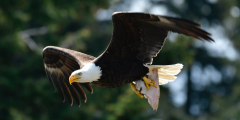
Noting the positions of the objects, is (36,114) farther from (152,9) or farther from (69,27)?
(152,9)

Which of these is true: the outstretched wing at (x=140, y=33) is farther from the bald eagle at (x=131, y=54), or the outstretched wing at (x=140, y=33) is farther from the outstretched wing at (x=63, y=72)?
the outstretched wing at (x=63, y=72)

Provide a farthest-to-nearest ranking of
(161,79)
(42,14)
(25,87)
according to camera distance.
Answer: (42,14), (25,87), (161,79)

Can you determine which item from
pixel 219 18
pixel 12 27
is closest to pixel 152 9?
pixel 219 18

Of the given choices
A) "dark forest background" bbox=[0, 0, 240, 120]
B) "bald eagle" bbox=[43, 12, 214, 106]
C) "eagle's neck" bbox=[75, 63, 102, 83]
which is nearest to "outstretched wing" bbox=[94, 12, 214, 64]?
"bald eagle" bbox=[43, 12, 214, 106]

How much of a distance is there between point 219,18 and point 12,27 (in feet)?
46.2

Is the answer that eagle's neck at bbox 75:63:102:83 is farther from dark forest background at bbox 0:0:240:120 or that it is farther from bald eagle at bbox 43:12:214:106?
dark forest background at bbox 0:0:240:120

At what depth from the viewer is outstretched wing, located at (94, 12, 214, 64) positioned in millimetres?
6039

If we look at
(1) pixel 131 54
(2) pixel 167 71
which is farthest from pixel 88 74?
(2) pixel 167 71

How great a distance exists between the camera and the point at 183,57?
1102 cm

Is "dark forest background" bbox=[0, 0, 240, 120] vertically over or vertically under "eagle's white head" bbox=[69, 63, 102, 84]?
over

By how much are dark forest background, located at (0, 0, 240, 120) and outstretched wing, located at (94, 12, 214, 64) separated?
3.78 metres

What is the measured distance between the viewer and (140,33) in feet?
21.1

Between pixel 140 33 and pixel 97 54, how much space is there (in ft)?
33.6

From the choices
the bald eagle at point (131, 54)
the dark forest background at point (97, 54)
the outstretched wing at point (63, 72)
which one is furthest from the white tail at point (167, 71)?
the dark forest background at point (97, 54)
